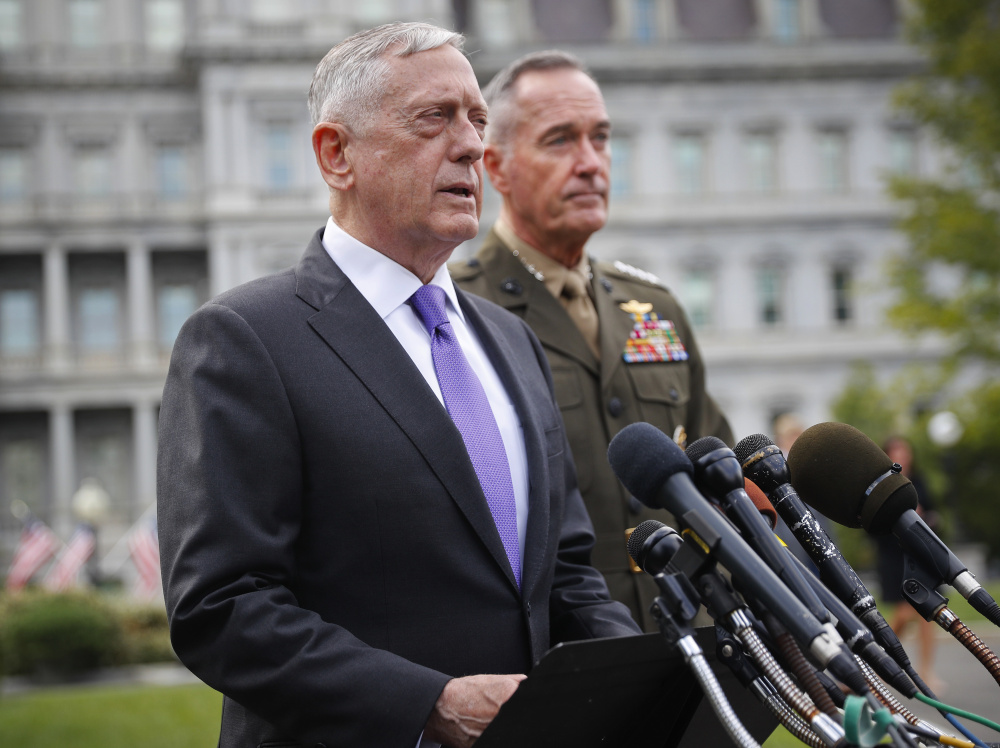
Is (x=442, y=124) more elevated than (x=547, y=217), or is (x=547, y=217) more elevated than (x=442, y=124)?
(x=442, y=124)

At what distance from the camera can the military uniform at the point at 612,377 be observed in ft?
10.1

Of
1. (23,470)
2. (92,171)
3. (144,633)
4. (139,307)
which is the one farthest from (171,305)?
(144,633)

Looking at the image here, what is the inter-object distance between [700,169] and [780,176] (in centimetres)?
243

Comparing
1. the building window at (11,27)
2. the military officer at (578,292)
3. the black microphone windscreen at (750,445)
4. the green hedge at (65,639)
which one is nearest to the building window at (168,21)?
the building window at (11,27)

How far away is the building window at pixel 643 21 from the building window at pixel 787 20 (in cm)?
379

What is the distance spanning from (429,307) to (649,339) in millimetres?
1327

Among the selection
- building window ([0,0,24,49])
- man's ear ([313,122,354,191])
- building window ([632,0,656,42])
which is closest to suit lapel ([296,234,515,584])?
man's ear ([313,122,354,191])

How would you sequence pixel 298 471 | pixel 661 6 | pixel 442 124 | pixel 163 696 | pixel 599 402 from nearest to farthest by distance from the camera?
pixel 298 471
pixel 442 124
pixel 599 402
pixel 163 696
pixel 661 6

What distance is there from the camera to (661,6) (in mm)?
33906

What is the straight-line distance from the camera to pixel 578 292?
134 inches

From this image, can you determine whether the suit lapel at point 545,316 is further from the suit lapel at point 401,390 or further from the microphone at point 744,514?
the microphone at point 744,514

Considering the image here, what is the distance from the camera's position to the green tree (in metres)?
15.8

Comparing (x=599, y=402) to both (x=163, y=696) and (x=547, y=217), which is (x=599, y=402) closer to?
(x=547, y=217)

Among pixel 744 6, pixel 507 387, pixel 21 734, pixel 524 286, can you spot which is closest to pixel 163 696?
pixel 21 734
